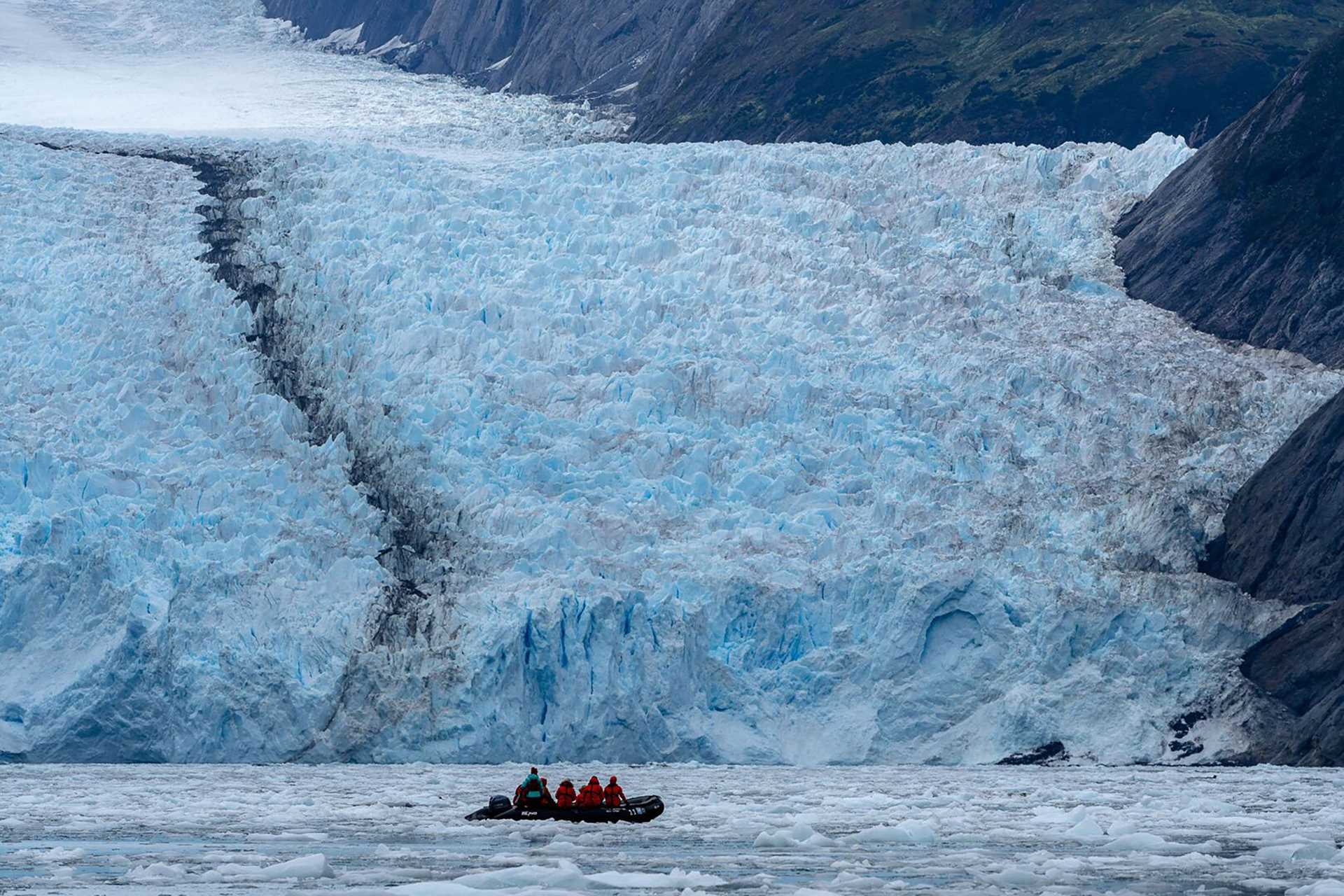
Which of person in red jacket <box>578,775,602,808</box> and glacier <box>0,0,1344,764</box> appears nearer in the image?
person in red jacket <box>578,775,602,808</box>

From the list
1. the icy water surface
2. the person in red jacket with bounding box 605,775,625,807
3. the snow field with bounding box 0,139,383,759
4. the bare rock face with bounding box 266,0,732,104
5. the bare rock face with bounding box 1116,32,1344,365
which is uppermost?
the bare rock face with bounding box 266,0,732,104

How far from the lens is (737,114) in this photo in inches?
1903

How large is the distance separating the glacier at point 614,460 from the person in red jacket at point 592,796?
6641 millimetres

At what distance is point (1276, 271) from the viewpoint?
32.3 meters

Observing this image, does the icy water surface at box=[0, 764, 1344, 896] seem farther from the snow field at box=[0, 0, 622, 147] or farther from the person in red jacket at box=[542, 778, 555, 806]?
the snow field at box=[0, 0, 622, 147]

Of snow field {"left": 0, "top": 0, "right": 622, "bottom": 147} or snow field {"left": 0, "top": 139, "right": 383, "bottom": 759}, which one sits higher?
snow field {"left": 0, "top": 0, "right": 622, "bottom": 147}

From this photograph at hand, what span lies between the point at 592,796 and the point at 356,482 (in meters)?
11.0

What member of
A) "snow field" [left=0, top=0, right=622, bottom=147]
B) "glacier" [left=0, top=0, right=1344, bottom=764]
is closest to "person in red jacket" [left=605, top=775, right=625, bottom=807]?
"glacier" [left=0, top=0, right=1344, bottom=764]

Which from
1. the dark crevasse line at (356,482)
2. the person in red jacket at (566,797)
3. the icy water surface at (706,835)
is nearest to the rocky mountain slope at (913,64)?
the dark crevasse line at (356,482)

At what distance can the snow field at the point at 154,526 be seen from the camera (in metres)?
25.2

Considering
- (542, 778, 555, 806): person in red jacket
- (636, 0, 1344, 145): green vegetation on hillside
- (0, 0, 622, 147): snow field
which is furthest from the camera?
(636, 0, 1344, 145): green vegetation on hillside

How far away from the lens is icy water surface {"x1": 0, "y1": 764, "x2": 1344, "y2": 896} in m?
13.7

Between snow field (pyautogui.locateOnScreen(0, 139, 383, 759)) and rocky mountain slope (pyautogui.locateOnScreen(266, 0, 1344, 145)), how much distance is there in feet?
65.0

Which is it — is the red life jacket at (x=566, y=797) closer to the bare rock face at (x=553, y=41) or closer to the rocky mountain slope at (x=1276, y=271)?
the rocky mountain slope at (x=1276, y=271)
